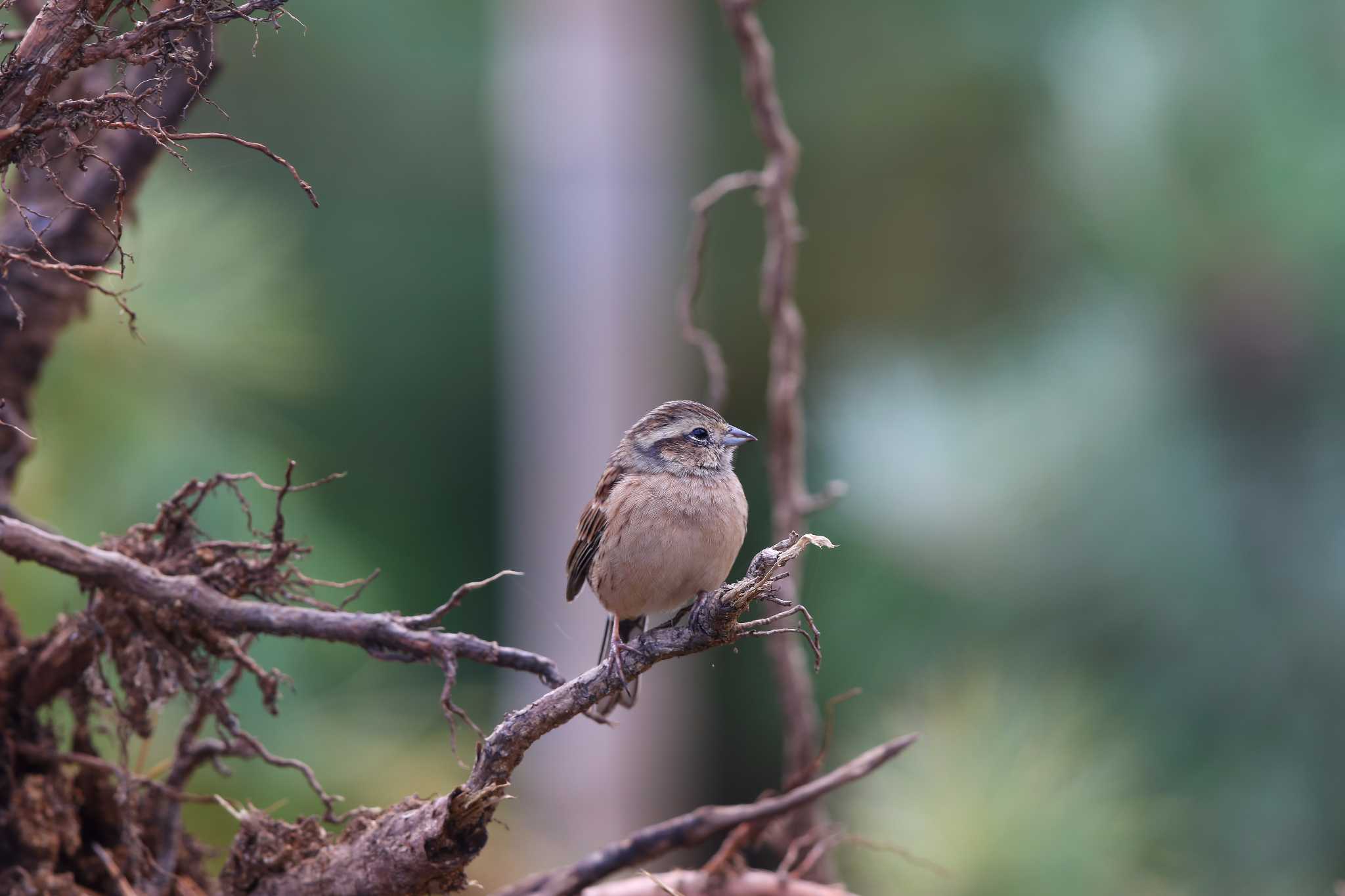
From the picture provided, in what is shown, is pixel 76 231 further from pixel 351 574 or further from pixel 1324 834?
pixel 1324 834

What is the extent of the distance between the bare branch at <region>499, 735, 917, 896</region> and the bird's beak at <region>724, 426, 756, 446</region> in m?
0.60

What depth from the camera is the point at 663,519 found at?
1.94m

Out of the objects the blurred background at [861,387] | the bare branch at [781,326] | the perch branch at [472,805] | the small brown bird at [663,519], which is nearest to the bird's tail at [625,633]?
the small brown bird at [663,519]

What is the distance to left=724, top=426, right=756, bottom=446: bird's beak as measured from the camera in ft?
6.71

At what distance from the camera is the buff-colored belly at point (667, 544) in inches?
75.3

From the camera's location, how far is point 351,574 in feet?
12.6

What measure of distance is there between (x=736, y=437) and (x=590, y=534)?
11.2 inches

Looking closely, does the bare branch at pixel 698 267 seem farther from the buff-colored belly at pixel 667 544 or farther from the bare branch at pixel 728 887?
the bare branch at pixel 728 887

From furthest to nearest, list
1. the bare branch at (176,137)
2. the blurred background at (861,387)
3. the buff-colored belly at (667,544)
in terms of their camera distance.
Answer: the blurred background at (861,387) → the buff-colored belly at (667,544) → the bare branch at (176,137)

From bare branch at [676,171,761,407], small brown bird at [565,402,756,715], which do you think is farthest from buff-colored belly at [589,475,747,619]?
bare branch at [676,171,761,407]

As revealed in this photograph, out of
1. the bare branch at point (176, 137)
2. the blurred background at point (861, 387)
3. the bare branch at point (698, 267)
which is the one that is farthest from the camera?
the blurred background at point (861, 387)

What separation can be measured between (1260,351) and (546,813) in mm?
3457

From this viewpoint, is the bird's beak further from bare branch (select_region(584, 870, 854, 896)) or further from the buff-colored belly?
bare branch (select_region(584, 870, 854, 896))

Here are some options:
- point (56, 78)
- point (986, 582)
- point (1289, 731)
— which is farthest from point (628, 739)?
point (56, 78)
